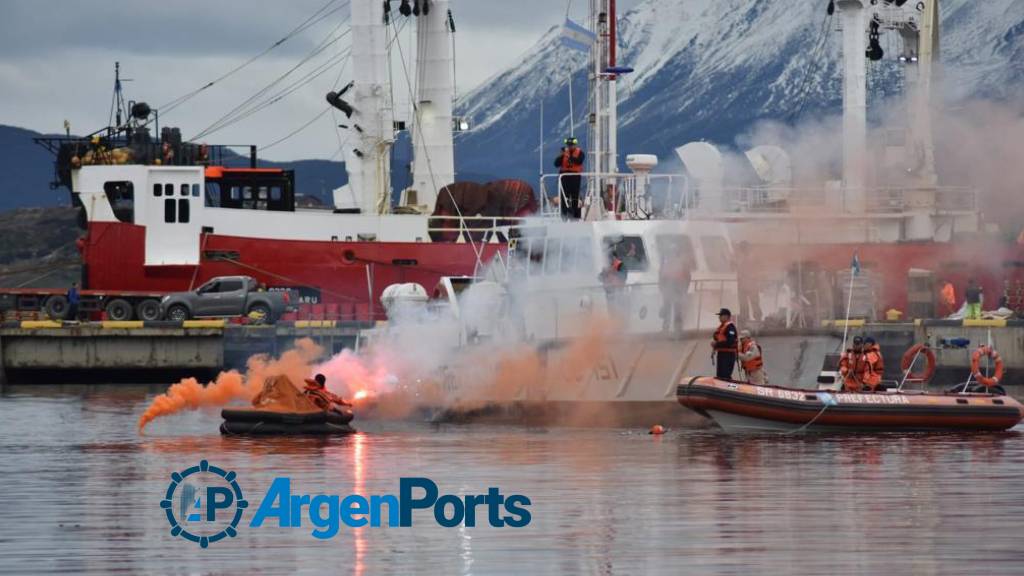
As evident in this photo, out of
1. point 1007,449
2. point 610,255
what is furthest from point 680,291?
point 1007,449

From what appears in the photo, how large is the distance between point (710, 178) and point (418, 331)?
23946 mm

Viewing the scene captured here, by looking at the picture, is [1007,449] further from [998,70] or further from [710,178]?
[998,70]

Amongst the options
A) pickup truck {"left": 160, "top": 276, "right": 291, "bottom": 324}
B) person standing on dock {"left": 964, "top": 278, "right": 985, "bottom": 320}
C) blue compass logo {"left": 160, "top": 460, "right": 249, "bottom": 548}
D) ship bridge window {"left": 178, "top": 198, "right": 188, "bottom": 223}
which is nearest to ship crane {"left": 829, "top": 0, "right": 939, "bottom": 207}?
person standing on dock {"left": 964, "top": 278, "right": 985, "bottom": 320}

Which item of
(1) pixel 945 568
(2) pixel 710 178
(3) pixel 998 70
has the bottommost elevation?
(1) pixel 945 568

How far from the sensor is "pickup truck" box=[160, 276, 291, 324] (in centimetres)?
5475

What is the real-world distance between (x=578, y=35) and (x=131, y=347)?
70.9 ft

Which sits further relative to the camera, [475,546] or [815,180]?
[815,180]

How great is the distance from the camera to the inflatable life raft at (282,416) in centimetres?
3316

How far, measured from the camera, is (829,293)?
36.7m

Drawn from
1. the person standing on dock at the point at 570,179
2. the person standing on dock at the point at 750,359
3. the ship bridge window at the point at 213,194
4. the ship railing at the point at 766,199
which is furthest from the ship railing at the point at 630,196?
the ship bridge window at the point at 213,194

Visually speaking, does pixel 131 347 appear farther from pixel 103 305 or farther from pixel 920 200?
pixel 920 200

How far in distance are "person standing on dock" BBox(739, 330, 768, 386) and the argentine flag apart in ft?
24.2

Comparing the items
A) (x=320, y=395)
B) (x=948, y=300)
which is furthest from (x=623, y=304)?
(x=948, y=300)

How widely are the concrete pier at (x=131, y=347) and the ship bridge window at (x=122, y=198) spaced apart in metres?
5.78
